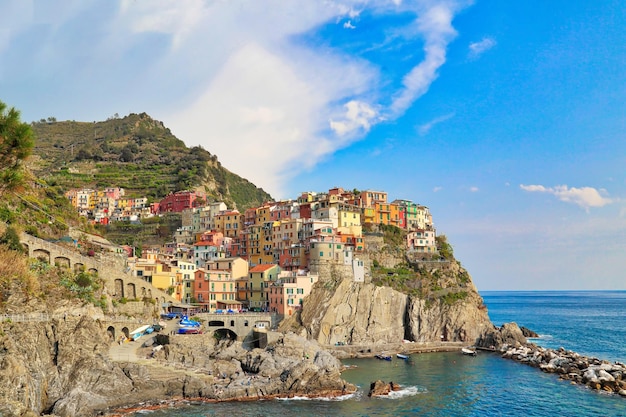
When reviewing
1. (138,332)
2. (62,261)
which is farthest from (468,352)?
(62,261)

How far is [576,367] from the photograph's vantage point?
55.7 meters

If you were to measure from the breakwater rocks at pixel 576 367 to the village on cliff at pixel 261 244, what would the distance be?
21680mm

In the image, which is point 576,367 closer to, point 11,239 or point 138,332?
point 138,332

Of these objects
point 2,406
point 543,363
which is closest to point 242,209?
point 543,363

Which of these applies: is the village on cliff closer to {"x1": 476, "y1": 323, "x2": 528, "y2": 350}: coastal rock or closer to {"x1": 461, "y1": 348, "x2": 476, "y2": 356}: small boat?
{"x1": 461, "y1": 348, "x2": 476, "y2": 356}: small boat

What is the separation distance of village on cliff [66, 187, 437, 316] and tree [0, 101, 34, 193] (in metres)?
43.2

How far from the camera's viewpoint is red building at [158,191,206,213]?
10250 centimetres

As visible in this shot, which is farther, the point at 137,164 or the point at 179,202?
the point at 137,164

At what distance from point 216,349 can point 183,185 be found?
66900 millimetres

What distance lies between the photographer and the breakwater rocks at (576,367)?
159ft

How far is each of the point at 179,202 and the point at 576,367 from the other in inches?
2908

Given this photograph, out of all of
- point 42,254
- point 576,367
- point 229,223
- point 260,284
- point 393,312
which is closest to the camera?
point 42,254

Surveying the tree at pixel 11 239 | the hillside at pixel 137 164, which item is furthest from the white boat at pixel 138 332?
the hillside at pixel 137 164

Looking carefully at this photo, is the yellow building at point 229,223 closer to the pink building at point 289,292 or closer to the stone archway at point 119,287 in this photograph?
the pink building at point 289,292
